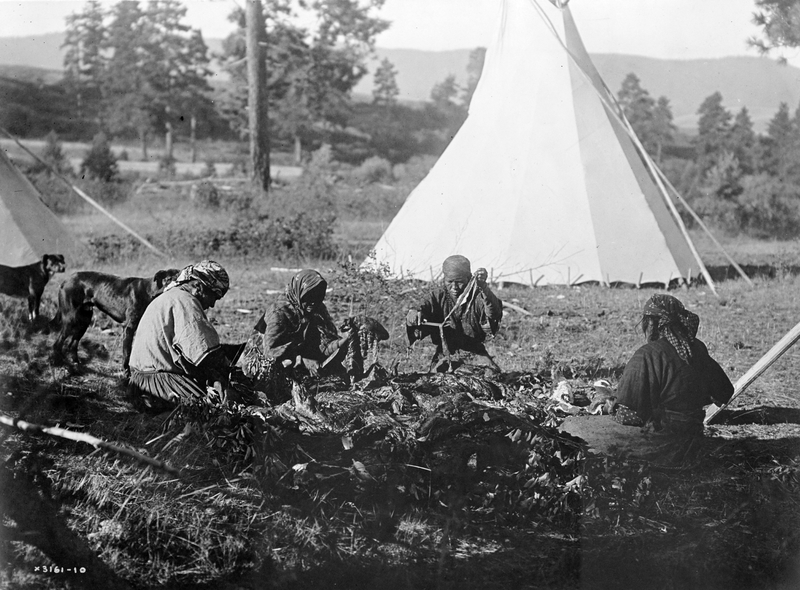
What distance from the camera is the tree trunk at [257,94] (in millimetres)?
6645

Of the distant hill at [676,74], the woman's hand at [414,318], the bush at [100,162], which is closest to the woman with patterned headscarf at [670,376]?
the woman's hand at [414,318]

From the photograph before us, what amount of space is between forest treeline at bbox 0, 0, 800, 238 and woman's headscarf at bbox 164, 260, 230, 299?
1.88 meters

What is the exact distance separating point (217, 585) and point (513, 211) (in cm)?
376

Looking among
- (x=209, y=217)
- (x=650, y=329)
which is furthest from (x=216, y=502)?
(x=209, y=217)

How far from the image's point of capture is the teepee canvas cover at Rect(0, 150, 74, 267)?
4738mm

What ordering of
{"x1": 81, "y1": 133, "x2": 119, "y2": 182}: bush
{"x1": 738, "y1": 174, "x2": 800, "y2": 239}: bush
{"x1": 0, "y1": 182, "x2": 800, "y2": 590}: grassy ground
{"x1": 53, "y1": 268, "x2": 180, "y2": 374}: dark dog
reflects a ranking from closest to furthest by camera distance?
{"x1": 0, "y1": 182, "x2": 800, "y2": 590}: grassy ground < {"x1": 53, "y1": 268, "x2": 180, "y2": 374}: dark dog < {"x1": 81, "y1": 133, "x2": 119, "y2": 182}: bush < {"x1": 738, "y1": 174, "x2": 800, "y2": 239}: bush

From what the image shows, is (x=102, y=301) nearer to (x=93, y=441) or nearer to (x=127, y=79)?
(x=93, y=441)

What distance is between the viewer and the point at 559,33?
6453mm

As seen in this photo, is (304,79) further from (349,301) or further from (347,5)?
(349,301)

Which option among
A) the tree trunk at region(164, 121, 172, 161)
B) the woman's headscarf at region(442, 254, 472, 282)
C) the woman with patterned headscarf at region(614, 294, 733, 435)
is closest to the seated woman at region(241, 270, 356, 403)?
the woman's headscarf at region(442, 254, 472, 282)

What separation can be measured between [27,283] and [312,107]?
7.62m

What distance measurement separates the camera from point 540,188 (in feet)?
20.5

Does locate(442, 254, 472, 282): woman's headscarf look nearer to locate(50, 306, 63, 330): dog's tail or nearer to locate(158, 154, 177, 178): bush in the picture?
locate(50, 306, 63, 330): dog's tail

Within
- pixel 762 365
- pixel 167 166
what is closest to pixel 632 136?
pixel 762 365
